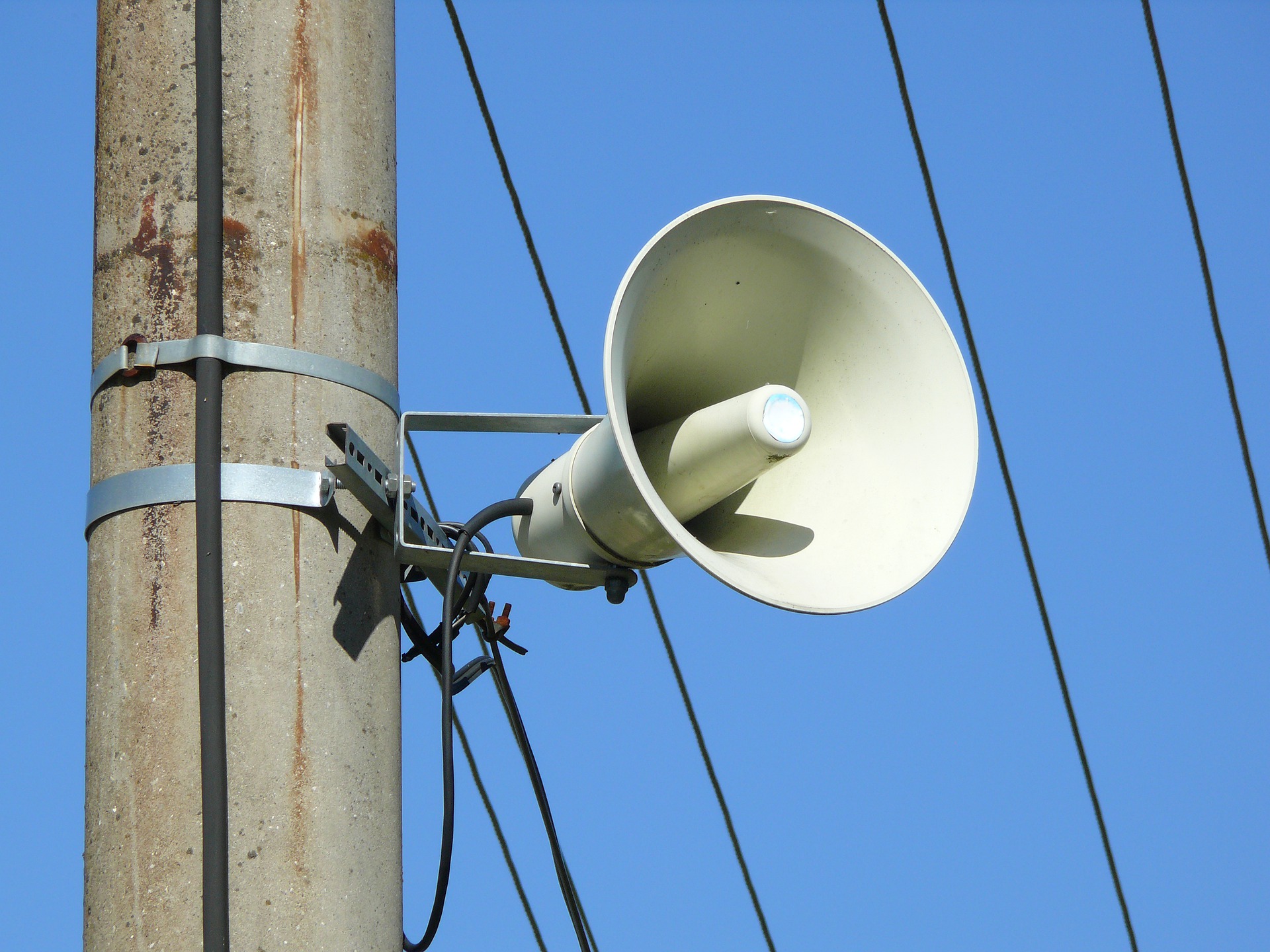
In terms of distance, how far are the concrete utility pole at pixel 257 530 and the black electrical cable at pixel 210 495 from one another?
3 cm

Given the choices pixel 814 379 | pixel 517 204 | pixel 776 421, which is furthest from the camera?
pixel 517 204

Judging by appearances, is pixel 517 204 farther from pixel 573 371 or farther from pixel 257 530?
pixel 257 530

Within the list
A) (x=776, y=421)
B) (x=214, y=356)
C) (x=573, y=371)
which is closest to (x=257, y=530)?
(x=214, y=356)

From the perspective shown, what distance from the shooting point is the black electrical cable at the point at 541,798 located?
176cm

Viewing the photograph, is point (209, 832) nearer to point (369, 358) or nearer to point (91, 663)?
point (91, 663)

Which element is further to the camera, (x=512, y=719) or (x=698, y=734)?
(x=698, y=734)

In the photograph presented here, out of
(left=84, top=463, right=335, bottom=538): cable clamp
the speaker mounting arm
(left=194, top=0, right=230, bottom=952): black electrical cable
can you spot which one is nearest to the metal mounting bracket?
the speaker mounting arm

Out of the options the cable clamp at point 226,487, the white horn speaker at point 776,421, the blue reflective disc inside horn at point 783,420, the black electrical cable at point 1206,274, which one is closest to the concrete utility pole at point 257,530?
the cable clamp at point 226,487

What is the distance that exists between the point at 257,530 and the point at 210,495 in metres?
0.06

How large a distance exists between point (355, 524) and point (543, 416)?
0.31 m

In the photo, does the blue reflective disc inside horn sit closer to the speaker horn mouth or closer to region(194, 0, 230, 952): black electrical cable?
the speaker horn mouth

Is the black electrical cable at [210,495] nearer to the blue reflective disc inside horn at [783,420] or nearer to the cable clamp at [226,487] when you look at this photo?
the cable clamp at [226,487]

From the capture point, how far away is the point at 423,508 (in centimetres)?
165

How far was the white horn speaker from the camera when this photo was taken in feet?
5.32
